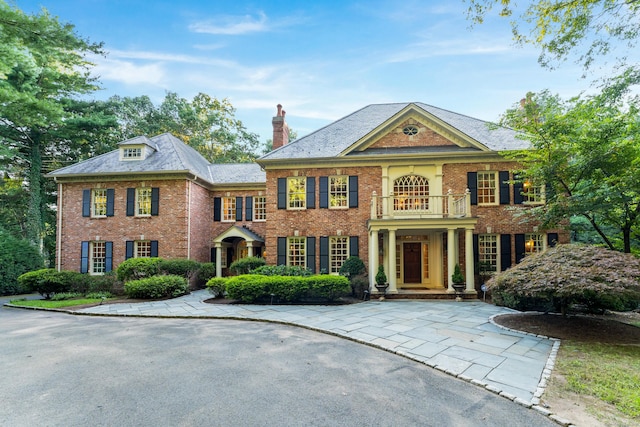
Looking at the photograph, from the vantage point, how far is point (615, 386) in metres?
4.02

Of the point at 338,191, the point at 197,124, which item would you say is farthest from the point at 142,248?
the point at 197,124

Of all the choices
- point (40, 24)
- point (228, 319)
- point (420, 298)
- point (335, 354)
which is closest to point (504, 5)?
point (335, 354)

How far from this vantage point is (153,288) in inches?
460

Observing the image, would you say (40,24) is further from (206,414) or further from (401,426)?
(401,426)

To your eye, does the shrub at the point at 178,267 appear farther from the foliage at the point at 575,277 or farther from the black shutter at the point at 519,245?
the black shutter at the point at 519,245

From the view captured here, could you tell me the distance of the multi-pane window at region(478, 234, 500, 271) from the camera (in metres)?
12.8

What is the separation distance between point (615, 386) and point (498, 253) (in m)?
9.59

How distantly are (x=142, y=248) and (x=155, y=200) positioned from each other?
267cm

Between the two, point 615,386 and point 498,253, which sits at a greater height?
point 498,253

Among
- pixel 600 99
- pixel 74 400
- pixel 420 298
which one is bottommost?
pixel 420 298

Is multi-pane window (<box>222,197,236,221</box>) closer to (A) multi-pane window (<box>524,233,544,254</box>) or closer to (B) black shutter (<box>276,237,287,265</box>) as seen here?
(B) black shutter (<box>276,237,287,265</box>)

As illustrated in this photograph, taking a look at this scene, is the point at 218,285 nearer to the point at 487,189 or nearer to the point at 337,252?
the point at 337,252

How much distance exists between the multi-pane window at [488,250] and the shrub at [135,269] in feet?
48.1

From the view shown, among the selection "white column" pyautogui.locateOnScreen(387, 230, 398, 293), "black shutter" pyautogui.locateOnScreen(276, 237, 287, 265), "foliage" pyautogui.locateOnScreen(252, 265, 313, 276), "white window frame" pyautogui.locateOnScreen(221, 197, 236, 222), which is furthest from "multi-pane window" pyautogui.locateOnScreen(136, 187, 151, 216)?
"white column" pyautogui.locateOnScreen(387, 230, 398, 293)
